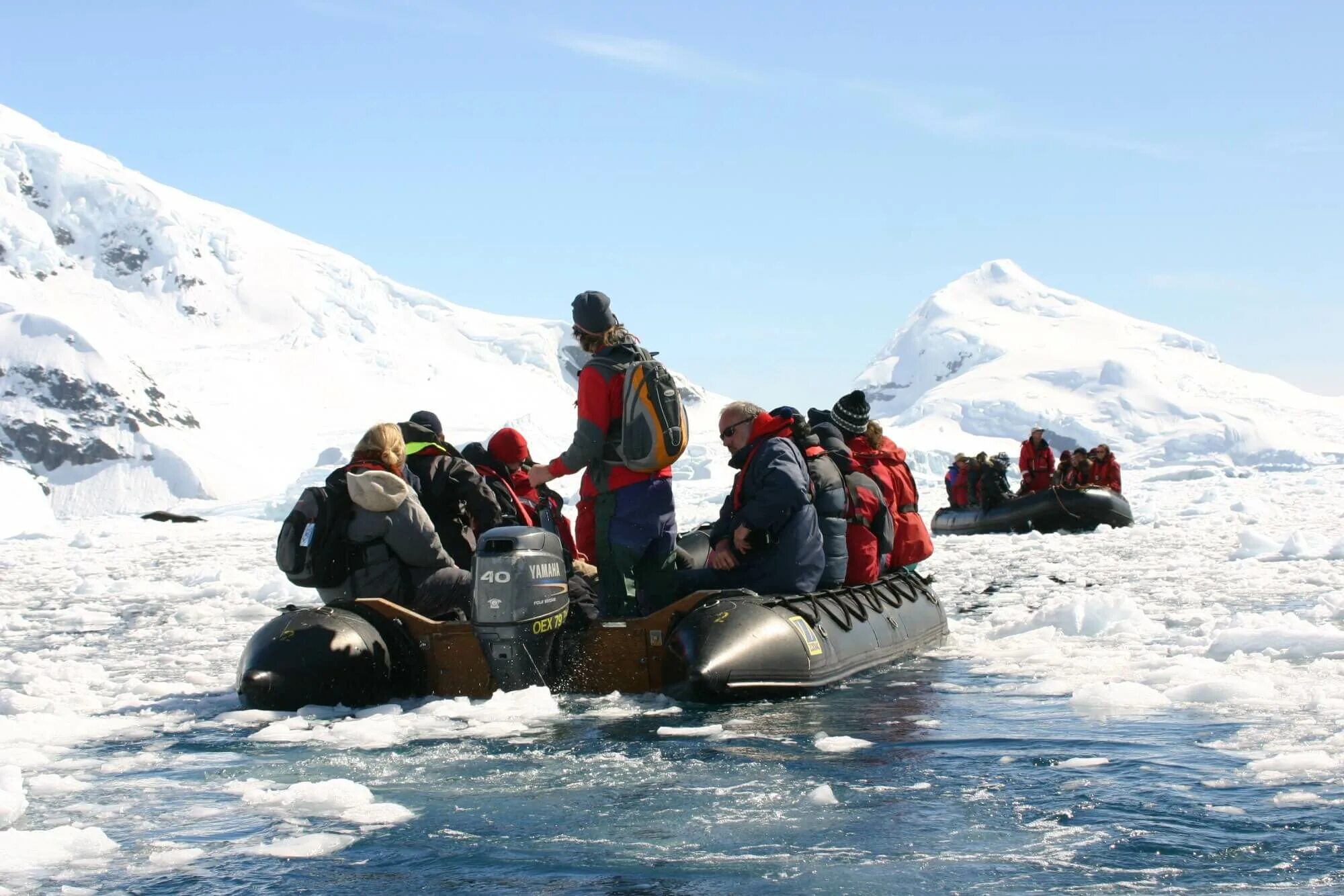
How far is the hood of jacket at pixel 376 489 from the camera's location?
6.48m

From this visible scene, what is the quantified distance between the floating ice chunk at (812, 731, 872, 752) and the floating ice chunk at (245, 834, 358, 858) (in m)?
1.88

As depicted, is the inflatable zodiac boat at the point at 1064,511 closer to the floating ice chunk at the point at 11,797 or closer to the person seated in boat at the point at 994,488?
the person seated in boat at the point at 994,488

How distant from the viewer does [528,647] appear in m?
6.21

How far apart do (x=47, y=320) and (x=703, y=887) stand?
17251cm

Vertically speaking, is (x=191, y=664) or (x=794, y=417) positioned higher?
(x=794, y=417)

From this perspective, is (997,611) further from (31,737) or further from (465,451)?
(31,737)

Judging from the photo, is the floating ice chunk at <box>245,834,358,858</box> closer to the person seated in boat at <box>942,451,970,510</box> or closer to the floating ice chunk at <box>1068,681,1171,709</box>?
the floating ice chunk at <box>1068,681,1171,709</box>

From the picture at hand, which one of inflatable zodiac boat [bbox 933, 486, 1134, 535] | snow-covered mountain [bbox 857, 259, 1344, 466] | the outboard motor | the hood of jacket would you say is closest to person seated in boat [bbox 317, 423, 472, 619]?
the hood of jacket

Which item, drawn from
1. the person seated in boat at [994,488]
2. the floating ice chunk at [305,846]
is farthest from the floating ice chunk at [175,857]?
the person seated in boat at [994,488]

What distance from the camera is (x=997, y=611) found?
10195 mm

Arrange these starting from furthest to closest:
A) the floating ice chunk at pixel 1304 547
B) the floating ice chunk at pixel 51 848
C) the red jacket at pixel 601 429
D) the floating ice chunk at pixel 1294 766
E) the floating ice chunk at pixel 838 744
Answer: the floating ice chunk at pixel 1304 547 < the red jacket at pixel 601 429 < the floating ice chunk at pixel 838 744 < the floating ice chunk at pixel 1294 766 < the floating ice chunk at pixel 51 848

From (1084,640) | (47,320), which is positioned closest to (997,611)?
(1084,640)

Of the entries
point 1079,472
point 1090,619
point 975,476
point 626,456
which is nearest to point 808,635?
point 626,456

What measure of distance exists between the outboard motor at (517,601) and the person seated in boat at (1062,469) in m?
15.8
